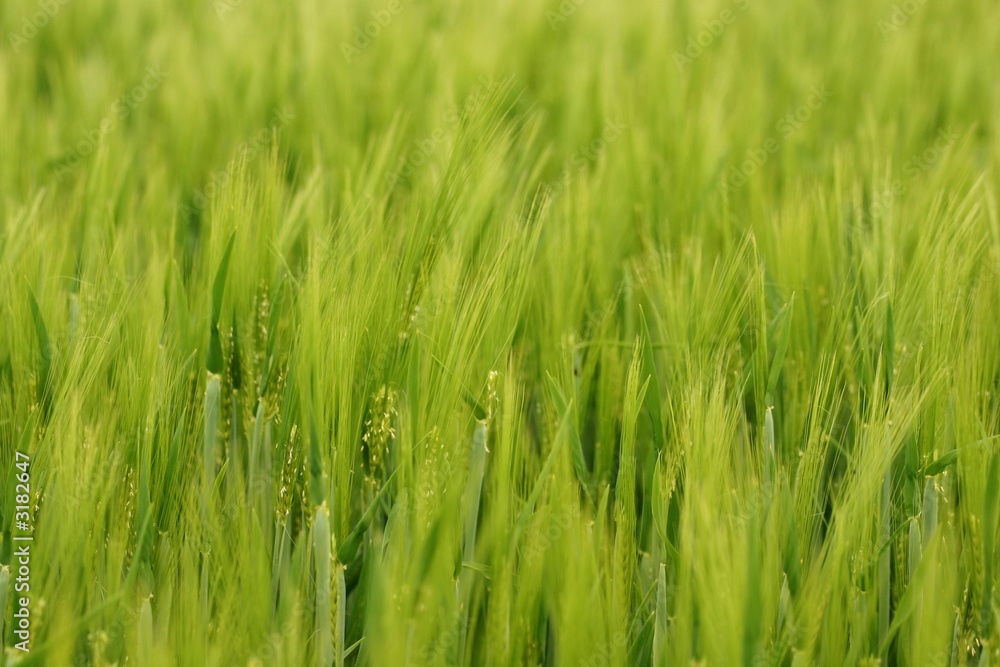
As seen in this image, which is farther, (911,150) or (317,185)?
(911,150)

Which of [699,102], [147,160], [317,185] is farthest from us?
[699,102]

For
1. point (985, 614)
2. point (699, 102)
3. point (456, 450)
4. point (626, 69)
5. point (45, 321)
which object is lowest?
point (985, 614)

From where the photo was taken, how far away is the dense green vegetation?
0.58 meters

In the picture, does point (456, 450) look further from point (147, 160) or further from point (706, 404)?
point (147, 160)

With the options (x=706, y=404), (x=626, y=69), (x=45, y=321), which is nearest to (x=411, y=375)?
(x=706, y=404)

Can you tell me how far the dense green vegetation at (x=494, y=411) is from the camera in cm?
58

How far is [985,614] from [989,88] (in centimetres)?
122

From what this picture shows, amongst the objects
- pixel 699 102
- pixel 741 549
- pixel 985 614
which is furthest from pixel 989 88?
pixel 741 549

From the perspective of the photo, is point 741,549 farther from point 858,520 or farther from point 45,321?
point 45,321

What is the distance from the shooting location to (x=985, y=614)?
2.00 ft

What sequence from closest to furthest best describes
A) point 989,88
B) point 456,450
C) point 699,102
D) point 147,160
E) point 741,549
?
1. point 741,549
2. point 456,450
3. point 147,160
4. point 699,102
5. point 989,88

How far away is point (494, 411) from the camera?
73cm

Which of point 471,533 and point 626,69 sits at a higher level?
point 626,69

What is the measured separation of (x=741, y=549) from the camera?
1.75 ft
